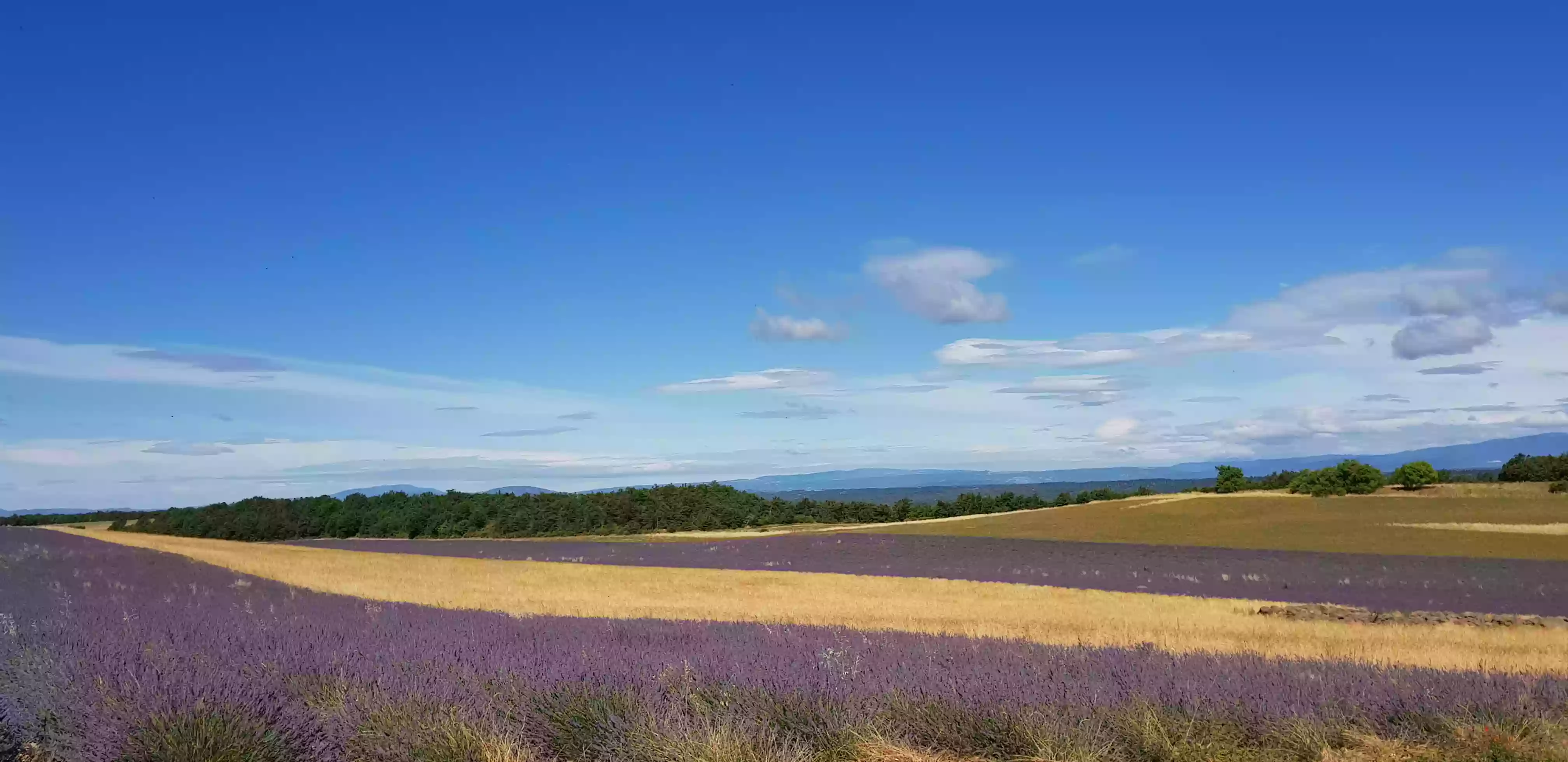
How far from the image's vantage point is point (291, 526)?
2763 inches

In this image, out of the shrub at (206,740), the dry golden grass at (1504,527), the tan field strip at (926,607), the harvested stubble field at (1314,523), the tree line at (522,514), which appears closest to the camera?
the shrub at (206,740)

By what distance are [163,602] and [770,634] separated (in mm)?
8066

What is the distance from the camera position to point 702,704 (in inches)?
225

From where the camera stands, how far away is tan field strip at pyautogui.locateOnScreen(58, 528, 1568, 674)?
1164 centimetres

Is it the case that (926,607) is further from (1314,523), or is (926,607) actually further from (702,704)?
(1314,523)

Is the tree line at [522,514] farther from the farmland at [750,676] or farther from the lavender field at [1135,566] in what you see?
the farmland at [750,676]

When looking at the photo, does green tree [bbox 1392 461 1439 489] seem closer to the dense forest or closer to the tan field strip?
the dense forest

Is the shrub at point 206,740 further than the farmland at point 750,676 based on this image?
No

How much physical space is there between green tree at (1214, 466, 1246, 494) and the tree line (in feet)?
19.1

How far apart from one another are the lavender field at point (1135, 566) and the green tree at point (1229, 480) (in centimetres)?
3896

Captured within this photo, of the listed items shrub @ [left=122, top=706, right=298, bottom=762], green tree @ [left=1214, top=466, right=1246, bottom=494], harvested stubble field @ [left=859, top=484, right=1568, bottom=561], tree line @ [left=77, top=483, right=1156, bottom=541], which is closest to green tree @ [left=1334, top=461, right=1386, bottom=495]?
harvested stubble field @ [left=859, top=484, right=1568, bottom=561]

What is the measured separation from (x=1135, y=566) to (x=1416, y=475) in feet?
135

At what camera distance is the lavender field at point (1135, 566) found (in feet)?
67.2

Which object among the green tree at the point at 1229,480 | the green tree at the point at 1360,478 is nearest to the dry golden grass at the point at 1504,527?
the green tree at the point at 1360,478
